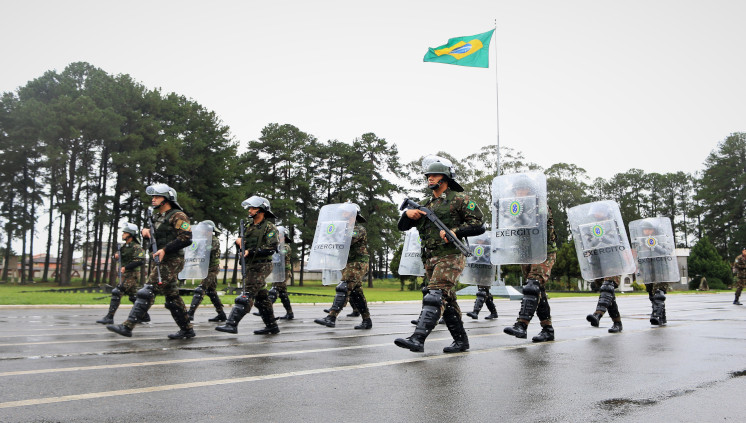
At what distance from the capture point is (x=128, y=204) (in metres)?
47.1

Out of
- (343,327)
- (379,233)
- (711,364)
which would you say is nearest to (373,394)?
(711,364)

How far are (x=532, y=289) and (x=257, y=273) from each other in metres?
3.97

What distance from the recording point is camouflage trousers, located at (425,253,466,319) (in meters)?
6.57

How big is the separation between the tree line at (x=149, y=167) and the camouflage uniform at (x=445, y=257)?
2871 cm

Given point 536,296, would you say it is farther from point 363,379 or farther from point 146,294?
point 146,294

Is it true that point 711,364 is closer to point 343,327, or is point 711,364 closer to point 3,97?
point 343,327

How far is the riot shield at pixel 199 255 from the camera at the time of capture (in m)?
13.4

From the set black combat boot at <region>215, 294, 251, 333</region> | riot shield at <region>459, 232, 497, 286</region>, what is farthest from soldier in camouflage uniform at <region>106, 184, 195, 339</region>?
riot shield at <region>459, 232, 497, 286</region>

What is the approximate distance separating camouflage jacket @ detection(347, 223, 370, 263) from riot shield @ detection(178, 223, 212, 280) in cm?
359

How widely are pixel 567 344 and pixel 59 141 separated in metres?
44.4

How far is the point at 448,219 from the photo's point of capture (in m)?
6.85

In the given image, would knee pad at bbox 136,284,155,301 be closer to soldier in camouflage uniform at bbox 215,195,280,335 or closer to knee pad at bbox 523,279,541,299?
A: soldier in camouflage uniform at bbox 215,195,280,335

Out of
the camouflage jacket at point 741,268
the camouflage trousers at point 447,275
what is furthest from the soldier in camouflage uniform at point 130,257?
the camouflage jacket at point 741,268

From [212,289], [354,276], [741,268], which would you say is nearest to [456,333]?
[354,276]
